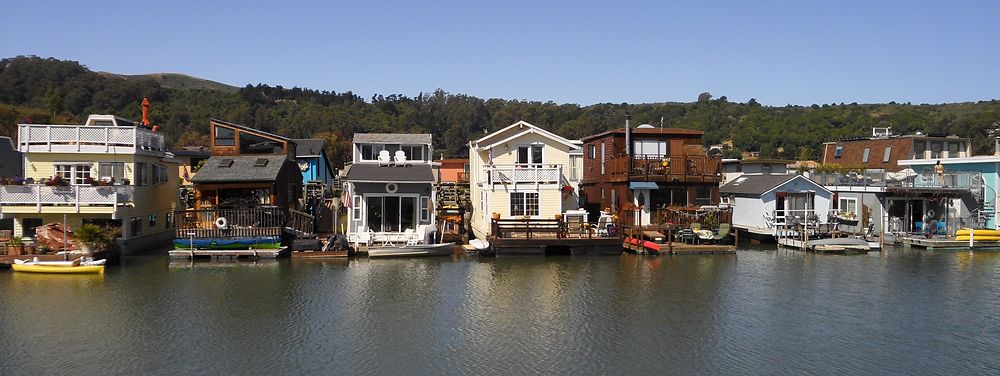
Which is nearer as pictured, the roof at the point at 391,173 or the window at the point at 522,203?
the roof at the point at 391,173

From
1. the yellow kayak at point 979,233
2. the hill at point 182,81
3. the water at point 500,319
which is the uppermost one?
the hill at point 182,81

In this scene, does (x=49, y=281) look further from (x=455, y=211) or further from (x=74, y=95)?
(x=74, y=95)

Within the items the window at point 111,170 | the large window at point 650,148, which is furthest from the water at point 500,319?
the large window at point 650,148

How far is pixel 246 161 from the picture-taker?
33.2m

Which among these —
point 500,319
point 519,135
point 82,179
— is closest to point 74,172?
point 82,179

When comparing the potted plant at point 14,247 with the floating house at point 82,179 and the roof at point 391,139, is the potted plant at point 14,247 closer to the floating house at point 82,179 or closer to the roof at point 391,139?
the floating house at point 82,179

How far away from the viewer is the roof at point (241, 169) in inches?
1225

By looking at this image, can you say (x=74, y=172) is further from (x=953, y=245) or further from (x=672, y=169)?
(x=953, y=245)

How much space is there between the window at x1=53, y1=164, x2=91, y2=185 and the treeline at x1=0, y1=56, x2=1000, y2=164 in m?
42.0

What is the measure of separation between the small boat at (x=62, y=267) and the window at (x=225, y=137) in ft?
31.9

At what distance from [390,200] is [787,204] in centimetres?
2048

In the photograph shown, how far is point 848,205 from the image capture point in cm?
3956

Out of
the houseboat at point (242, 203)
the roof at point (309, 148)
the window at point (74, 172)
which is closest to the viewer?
the window at point (74, 172)

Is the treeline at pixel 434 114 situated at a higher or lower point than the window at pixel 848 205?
higher
